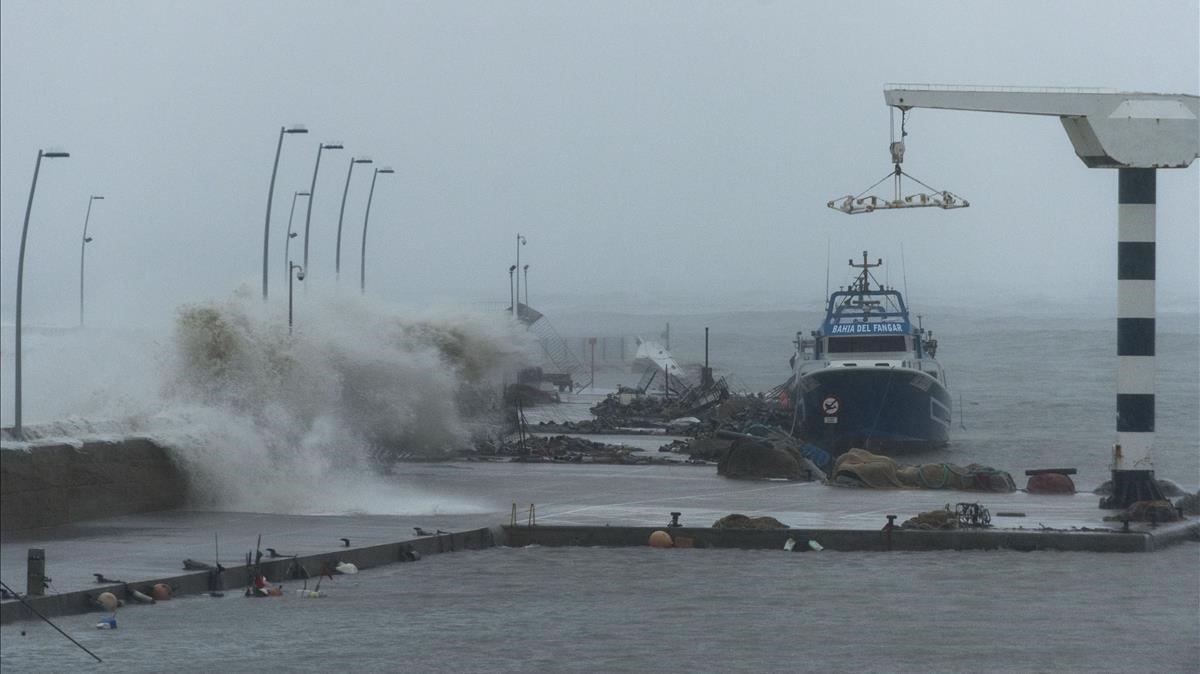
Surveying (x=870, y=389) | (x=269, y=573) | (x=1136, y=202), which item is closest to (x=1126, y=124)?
(x=1136, y=202)

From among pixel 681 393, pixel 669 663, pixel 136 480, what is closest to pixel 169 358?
pixel 136 480

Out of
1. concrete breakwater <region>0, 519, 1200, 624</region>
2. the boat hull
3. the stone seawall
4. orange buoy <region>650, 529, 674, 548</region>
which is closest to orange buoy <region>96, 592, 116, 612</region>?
the stone seawall

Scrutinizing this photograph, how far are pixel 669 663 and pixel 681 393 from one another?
2368 inches

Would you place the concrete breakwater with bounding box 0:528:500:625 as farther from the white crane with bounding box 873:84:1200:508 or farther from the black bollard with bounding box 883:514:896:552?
the white crane with bounding box 873:84:1200:508

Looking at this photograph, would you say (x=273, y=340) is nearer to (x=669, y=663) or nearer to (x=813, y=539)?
(x=813, y=539)

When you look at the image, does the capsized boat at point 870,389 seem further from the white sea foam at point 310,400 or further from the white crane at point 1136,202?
the white crane at point 1136,202

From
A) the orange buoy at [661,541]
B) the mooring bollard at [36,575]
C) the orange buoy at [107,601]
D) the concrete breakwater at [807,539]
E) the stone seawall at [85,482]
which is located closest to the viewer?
the mooring bollard at [36,575]

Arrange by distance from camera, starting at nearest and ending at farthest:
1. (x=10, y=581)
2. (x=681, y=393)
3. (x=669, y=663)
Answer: (x=669, y=663) → (x=10, y=581) → (x=681, y=393)

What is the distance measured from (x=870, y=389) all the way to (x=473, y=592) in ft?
108

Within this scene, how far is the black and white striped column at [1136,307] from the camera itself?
2603 cm

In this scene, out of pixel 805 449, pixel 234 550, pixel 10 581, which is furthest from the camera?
pixel 805 449

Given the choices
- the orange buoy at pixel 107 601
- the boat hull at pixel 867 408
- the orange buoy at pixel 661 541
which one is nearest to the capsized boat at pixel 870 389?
the boat hull at pixel 867 408

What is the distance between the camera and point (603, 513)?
1044 inches

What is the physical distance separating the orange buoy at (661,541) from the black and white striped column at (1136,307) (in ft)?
24.6
